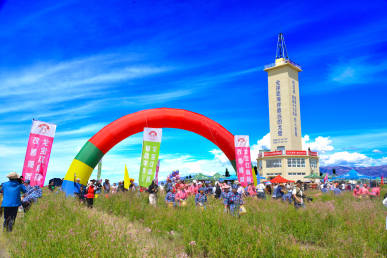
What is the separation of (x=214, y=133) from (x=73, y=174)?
24.1 ft

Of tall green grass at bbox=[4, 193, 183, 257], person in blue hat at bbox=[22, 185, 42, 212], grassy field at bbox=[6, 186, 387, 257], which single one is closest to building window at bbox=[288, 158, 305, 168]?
grassy field at bbox=[6, 186, 387, 257]

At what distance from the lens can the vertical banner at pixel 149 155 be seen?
40.4ft

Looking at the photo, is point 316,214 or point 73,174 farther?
point 73,174

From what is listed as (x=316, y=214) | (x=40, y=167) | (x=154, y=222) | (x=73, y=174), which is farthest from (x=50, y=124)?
(x=316, y=214)

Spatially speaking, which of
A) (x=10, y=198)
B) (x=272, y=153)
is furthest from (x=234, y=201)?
(x=272, y=153)

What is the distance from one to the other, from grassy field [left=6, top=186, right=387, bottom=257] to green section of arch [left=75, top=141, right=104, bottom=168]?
6981 mm

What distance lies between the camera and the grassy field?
4.35 m

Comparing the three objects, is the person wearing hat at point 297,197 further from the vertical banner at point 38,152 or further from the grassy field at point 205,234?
the vertical banner at point 38,152

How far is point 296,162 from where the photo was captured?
159 feet

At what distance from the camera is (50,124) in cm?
1173

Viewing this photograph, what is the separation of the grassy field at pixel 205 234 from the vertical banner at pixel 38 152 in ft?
15.4

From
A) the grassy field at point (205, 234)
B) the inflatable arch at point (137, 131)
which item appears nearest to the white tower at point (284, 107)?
the inflatable arch at point (137, 131)

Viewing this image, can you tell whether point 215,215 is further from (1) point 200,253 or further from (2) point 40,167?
(2) point 40,167

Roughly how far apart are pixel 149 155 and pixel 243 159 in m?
4.89
